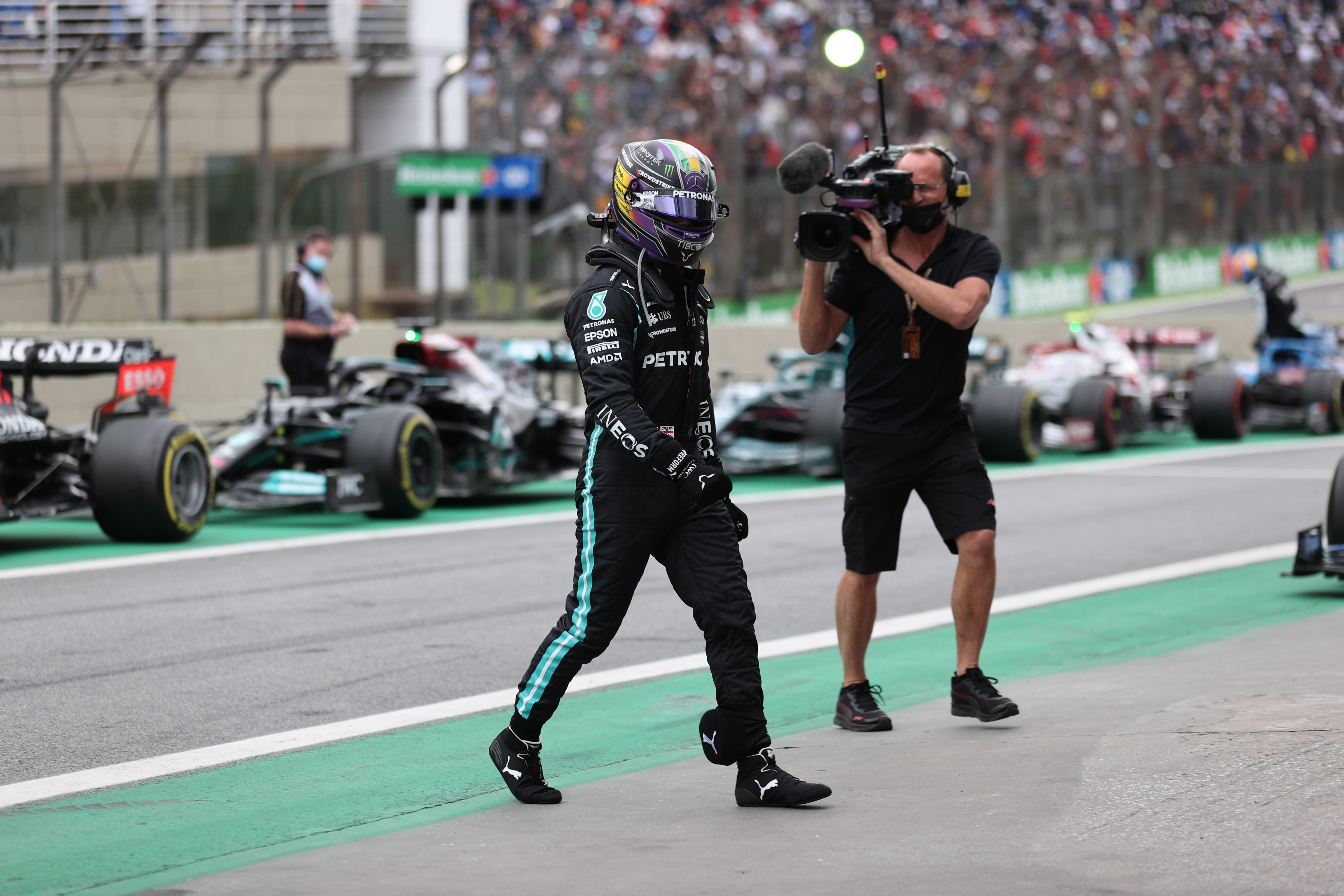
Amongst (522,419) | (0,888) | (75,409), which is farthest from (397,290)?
(0,888)

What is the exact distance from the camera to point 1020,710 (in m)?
6.16

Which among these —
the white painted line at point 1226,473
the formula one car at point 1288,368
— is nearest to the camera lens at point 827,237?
the white painted line at point 1226,473

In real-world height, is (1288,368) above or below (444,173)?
below

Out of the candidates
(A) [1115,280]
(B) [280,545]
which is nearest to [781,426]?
(B) [280,545]

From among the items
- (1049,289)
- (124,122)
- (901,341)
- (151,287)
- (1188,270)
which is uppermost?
(124,122)

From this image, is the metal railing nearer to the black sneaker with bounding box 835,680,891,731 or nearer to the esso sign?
the esso sign

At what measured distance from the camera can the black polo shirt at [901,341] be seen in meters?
5.99

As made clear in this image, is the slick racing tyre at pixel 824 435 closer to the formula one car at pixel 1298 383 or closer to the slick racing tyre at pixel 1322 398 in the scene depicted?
the formula one car at pixel 1298 383

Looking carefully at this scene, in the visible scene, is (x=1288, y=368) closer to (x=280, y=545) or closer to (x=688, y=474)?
(x=280, y=545)

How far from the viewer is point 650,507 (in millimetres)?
4859

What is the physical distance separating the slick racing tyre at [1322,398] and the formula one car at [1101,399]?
749mm

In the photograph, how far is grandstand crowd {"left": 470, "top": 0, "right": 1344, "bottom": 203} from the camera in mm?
38562

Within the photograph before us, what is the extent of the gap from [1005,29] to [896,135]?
3640 millimetres

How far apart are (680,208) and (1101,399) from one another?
1339cm
